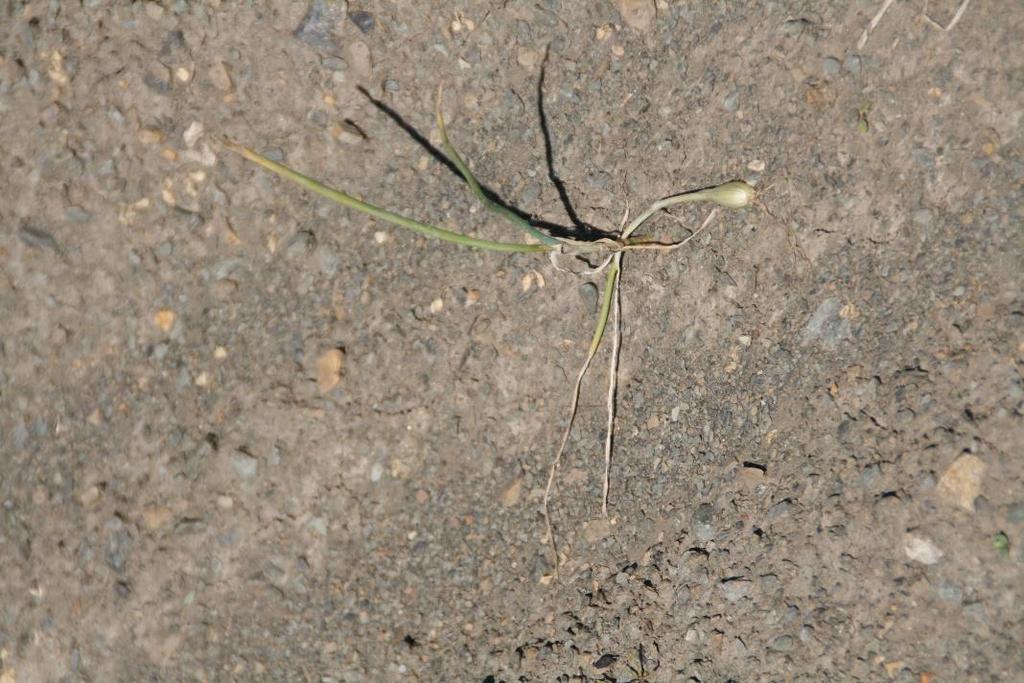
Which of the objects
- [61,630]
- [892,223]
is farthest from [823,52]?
[61,630]

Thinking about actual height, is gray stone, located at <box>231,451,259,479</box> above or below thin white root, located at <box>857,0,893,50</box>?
below

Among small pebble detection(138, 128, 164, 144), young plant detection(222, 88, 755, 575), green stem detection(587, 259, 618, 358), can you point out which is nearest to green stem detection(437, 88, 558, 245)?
young plant detection(222, 88, 755, 575)

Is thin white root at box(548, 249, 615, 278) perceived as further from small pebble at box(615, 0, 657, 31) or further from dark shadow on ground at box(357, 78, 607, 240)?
small pebble at box(615, 0, 657, 31)

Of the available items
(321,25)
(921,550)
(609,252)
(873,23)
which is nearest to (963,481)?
(921,550)

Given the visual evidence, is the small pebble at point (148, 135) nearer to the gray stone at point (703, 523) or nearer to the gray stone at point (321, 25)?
the gray stone at point (321, 25)

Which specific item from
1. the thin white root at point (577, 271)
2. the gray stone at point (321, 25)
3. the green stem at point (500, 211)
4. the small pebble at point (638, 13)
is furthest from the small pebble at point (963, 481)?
the gray stone at point (321, 25)
